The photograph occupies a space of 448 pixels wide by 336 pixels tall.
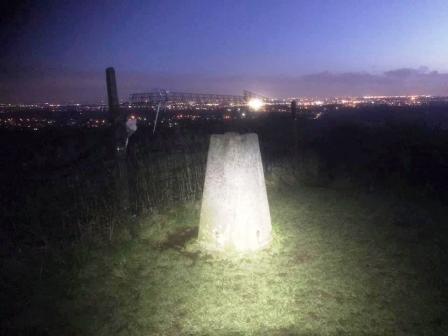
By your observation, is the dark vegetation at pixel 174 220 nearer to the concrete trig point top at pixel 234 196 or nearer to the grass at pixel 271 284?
the grass at pixel 271 284

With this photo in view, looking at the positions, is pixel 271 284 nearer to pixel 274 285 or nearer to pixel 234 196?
pixel 274 285

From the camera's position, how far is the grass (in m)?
3.23

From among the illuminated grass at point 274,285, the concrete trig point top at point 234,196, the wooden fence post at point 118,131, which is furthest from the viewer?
the wooden fence post at point 118,131

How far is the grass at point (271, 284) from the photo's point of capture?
10.6ft

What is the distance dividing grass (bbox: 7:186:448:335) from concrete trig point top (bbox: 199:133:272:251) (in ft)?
0.77

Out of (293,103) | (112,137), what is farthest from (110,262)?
(293,103)

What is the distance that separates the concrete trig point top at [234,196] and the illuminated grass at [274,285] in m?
0.24

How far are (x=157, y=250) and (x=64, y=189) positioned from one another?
382 cm

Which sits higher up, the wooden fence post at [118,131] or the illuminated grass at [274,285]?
the wooden fence post at [118,131]

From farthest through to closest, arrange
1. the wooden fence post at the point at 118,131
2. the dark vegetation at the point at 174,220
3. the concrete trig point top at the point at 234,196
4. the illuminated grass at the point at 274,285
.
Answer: the wooden fence post at the point at 118,131, the concrete trig point top at the point at 234,196, the dark vegetation at the point at 174,220, the illuminated grass at the point at 274,285

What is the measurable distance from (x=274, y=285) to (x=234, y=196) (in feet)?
3.93

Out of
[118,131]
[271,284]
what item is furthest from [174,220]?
[271,284]

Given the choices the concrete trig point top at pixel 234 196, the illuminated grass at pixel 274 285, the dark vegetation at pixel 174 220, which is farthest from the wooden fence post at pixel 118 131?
the concrete trig point top at pixel 234 196

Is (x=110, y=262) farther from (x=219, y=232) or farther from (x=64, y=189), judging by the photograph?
(x=64, y=189)
